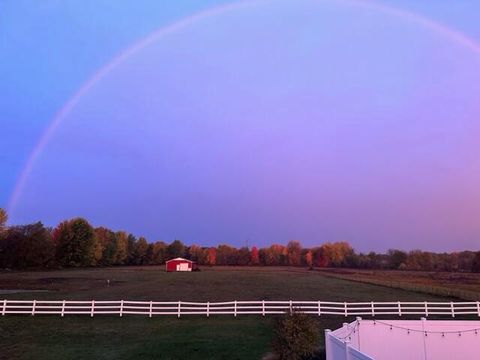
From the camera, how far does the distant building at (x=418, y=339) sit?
15852mm

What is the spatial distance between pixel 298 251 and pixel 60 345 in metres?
177

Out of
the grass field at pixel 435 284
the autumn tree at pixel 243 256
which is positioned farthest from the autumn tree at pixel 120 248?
the grass field at pixel 435 284

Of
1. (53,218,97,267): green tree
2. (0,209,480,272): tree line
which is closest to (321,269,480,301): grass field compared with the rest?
(0,209,480,272): tree line

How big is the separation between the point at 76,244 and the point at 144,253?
41413 millimetres

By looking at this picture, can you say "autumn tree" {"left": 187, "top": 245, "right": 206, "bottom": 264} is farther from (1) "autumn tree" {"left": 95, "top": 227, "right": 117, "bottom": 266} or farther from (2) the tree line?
(1) "autumn tree" {"left": 95, "top": 227, "right": 117, "bottom": 266}

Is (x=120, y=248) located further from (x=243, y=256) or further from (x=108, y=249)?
(x=243, y=256)

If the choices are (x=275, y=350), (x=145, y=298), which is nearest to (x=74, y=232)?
(x=145, y=298)

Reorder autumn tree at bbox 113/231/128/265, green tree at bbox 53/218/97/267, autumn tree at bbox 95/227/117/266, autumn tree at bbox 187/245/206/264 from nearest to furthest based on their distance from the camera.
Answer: green tree at bbox 53/218/97/267
autumn tree at bbox 95/227/117/266
autumn tree at bbox 113/231/128/265
autumn tree at bbox 187/245/206/264

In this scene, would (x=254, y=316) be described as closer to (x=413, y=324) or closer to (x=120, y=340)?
(x=120, y=340)

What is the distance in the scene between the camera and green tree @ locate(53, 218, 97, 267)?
104 meters

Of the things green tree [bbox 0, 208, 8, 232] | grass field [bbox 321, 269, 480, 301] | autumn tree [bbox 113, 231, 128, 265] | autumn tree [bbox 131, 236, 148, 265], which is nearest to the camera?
grass field [bbox 321, 269, 480, 301]

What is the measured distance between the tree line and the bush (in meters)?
83.5

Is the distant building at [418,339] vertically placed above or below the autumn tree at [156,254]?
below

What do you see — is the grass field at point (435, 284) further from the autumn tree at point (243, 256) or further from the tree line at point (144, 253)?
the autumn tree at point (243, 256)
